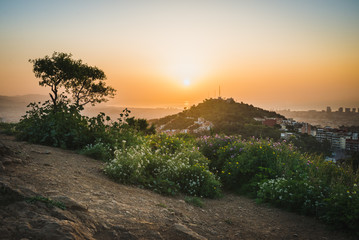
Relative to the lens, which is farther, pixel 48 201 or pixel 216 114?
pixel 216 114

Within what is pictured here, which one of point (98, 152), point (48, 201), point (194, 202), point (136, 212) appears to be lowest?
point (194, 202)

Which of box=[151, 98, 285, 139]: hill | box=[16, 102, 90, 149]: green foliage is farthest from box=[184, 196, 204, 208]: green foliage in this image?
box=[151, 98, 285, 139]: hill

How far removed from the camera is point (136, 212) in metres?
3.36

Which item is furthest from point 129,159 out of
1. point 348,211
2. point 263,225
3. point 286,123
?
point 286,123

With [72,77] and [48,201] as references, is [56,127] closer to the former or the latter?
[48,201]

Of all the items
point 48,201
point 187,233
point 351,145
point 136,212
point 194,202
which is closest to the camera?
point 48,201

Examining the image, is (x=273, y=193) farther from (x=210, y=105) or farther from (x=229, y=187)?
(x=210, y=105)

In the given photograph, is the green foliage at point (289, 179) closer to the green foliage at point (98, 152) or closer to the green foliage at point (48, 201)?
the green foliage at point (98, 152)

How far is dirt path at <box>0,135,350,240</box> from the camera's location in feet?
9.26

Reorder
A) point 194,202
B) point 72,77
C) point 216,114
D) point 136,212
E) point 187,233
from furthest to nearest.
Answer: point 216,114
point 72,77
point 194,202
point 136,212
point 187,233

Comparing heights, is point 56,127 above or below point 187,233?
above

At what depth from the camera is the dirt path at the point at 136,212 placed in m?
2.82

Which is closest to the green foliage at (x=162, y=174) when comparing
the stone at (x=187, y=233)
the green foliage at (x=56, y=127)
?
the stone at (x=187, y=233)

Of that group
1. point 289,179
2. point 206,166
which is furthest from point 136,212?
point 289,179
